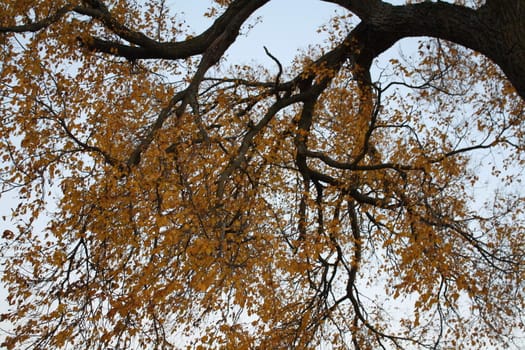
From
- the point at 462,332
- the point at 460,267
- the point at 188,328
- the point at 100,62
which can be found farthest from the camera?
the point at 100,62

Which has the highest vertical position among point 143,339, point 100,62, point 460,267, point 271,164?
point 100,62

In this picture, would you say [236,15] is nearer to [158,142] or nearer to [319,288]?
[158,142]

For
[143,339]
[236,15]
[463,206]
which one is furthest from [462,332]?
[236,15]

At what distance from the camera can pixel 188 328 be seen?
24.8 ft

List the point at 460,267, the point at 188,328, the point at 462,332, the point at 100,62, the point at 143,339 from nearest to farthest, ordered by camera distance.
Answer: the point at 143,339
the point at 188,328
the point at 460,267
the point at 462,332
the point at 100,62

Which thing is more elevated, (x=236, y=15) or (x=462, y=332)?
(x=236, y=15)

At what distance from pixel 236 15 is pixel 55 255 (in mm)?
4921

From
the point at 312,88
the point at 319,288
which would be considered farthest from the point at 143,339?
the point at 312,88

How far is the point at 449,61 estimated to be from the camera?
973 cm

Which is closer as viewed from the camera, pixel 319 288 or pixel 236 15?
pixel 236 15

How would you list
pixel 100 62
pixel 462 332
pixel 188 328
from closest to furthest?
pixel 188 328
pixel 462 332
pixel 100 62

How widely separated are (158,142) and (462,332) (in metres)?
6.44

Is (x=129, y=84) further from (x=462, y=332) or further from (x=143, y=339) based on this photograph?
(x=462, y=332)

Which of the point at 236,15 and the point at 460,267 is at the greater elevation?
the point at 236,15
